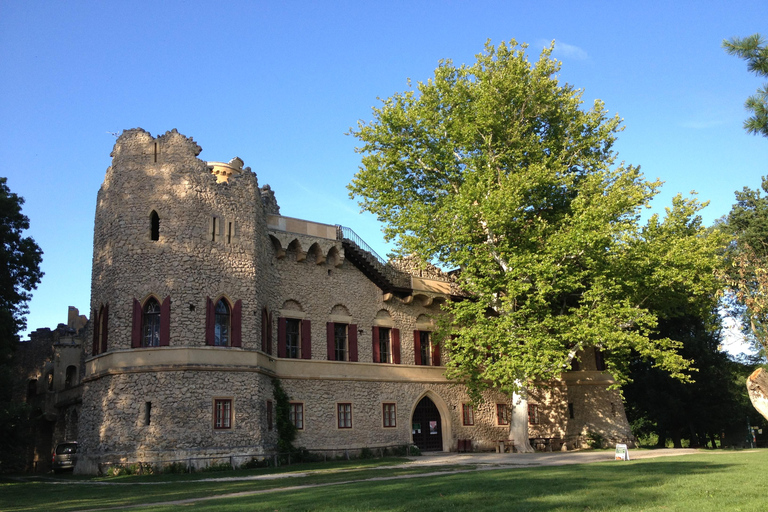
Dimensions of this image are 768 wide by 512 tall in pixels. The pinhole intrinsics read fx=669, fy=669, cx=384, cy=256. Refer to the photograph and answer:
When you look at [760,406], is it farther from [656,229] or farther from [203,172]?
[203,172]

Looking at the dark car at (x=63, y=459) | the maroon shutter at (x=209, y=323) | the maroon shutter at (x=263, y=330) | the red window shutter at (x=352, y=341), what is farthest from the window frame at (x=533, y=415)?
the dark car at (x=63, y=459)

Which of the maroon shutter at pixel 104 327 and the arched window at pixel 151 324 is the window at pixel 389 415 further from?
the maroon shutter at pixel 104 327

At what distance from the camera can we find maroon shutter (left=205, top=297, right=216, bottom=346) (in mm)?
25609

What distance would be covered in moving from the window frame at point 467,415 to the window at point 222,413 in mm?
13640

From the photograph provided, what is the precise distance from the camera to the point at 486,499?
11.5 metres

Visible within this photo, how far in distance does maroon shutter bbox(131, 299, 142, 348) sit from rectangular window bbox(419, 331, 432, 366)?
565 inches

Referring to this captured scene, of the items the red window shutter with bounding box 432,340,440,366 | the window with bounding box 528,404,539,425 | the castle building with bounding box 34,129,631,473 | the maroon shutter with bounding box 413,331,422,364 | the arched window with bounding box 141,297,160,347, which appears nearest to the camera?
the castle building with bounding box 34,129,631,473

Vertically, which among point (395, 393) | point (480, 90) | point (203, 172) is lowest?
point (395, 393)

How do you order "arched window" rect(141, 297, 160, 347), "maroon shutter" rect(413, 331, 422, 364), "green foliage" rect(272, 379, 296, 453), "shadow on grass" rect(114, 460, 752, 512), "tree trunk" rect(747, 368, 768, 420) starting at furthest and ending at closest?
"maroon shutter" rect(413, 331, 422, 364) → "green foliage" rect(272, 379, 296, 453) → "arched window" rect(141, 297, 160, 347) → "tree trunk" rect(747, 368, 768, 420) → "shadow on grass" rect(114, 460, 752, 512)

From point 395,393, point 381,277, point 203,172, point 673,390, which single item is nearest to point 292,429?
point 395,393

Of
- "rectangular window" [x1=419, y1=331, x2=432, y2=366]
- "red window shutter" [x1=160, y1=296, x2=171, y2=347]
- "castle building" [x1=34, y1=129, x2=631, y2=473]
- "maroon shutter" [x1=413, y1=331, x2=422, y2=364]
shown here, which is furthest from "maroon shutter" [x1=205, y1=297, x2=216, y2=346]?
"rectangular window" [x1=419, y1=331, x2=432, y2=366]

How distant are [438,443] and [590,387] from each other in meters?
10.0

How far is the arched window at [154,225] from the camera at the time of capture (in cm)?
2639

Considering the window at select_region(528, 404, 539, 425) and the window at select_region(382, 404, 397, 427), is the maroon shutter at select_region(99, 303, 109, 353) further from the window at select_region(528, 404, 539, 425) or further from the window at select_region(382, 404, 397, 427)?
the window at select_region(528, 404, 539, 425)
